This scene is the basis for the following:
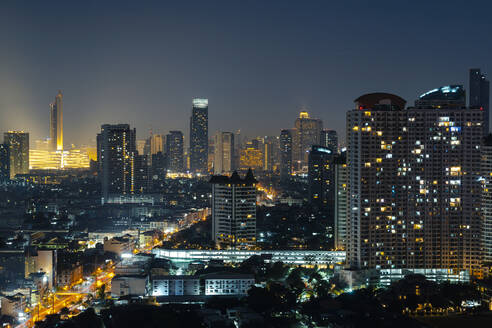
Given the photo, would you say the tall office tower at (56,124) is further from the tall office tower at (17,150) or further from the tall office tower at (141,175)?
the tall office tower at (141,175)

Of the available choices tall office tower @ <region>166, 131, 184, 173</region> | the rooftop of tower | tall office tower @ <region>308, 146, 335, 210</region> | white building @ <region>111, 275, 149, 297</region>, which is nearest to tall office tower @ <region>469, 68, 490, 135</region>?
the rooftop of tower

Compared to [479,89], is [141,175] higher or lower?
lower

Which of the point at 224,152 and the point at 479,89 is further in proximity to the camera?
the point at 224,152

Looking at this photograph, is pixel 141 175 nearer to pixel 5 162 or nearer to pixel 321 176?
pixel 5 162

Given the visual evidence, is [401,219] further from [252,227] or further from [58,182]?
[58,182]

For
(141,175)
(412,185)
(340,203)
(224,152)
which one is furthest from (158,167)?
(412,185)

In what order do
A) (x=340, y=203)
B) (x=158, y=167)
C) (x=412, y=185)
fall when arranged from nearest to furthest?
(x=412, y=185)
(x=340, y=203)
(x=158, y=167)

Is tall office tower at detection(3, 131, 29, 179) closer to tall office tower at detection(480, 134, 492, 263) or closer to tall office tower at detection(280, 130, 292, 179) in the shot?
tall office tower at detection(280, 130, 292, 179)
